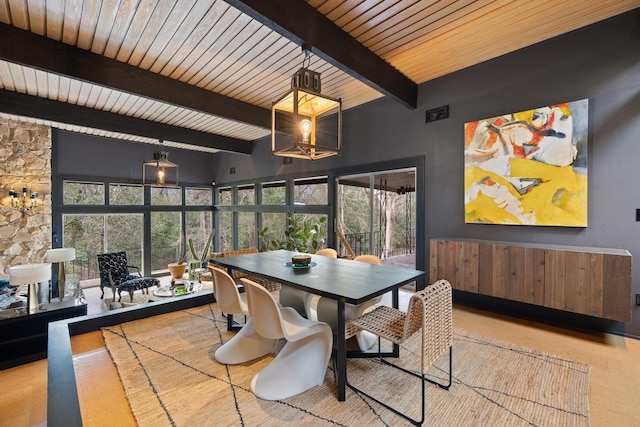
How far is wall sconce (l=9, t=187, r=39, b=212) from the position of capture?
18.4ft

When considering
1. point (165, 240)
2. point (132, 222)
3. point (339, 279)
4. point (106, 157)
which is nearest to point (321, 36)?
point (339, 279)

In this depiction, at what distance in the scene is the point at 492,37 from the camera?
Answer: 10.4 ft

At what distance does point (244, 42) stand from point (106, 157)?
6.28 m

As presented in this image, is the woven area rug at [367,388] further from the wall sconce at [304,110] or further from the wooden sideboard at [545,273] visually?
the wall sconce at [304,110]

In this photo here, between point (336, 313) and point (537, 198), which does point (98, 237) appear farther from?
point (537, 198)

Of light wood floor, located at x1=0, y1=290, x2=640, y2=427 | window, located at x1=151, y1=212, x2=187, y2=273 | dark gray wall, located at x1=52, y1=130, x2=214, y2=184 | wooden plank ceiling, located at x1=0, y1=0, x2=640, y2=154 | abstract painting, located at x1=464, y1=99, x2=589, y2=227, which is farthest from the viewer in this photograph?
window, located at x1=151, y1=212, x2=187, y2=273

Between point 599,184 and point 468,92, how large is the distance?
1.89m

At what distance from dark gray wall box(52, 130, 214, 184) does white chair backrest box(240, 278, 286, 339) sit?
739cm

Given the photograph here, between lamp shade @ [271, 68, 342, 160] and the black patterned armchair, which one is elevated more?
lamp shade @ [271, 68, 342, 160]

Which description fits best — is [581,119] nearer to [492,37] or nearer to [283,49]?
[492,37]

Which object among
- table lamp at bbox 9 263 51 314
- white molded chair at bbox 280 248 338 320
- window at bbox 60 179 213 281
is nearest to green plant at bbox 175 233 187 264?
window at bbox 60 179 213 281

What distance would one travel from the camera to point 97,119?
516cm

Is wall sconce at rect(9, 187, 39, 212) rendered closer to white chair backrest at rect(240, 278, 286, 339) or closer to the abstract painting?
white chair backrest at rect(240, 278, 286, 339)

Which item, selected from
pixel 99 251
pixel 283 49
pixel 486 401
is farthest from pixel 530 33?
pixel 99 251
